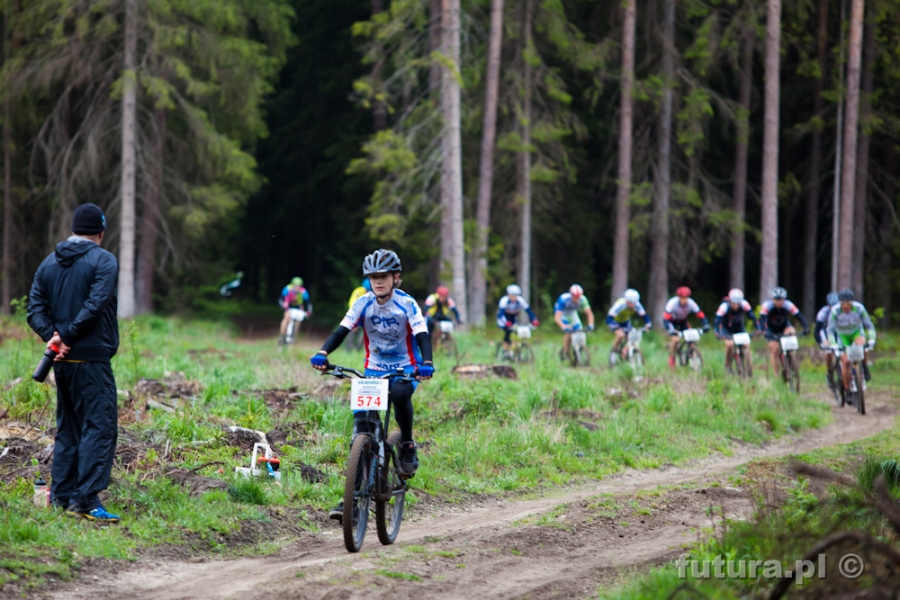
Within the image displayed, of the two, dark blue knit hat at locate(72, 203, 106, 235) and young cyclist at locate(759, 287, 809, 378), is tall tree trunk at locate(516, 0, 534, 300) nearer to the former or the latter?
young cyclist at locate(759, 287, 809, 378)

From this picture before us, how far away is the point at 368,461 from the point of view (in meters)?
7.11

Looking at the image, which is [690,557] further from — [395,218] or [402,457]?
[395,218]

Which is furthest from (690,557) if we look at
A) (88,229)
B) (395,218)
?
(395,218)

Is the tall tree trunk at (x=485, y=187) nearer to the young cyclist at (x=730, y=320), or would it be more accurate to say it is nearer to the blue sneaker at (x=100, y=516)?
the young cyclist at (x=730, y=320)

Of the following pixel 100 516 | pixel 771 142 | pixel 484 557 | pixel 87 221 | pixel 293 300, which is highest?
pixel 771 142

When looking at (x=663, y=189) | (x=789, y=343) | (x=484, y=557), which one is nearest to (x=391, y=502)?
(x=484, y=557)

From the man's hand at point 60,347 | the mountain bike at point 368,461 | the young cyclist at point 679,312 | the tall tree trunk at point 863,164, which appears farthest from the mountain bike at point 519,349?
the tall tree trunk at point 863,164

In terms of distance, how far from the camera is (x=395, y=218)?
28.7 metres

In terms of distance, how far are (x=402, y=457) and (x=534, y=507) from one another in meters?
2.10

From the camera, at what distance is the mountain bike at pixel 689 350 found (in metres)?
19.5

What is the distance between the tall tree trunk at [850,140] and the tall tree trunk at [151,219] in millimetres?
20760

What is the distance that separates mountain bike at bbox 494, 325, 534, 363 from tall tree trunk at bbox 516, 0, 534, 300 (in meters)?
9.95

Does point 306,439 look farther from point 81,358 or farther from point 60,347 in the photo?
point 60,347

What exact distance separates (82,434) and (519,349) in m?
14.6
